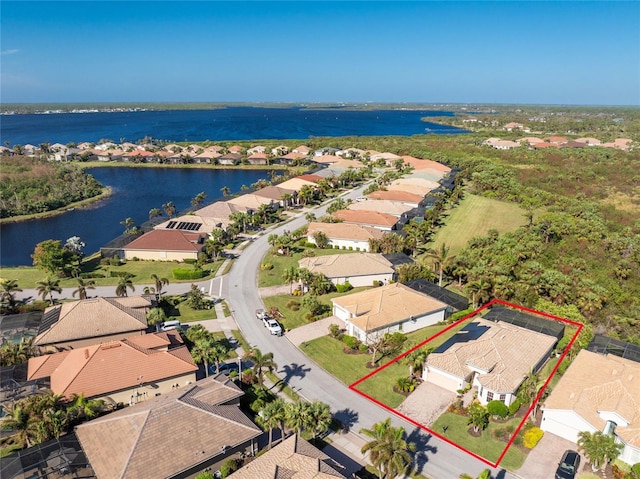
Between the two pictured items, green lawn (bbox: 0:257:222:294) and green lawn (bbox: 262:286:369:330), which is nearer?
green lawn (bbox: 262:286:369:330)

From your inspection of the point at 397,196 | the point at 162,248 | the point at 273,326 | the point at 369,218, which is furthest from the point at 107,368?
the point at 397,196

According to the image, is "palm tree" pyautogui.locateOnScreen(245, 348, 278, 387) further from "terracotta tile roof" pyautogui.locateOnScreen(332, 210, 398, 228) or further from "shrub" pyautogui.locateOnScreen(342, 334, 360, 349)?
"terracotta tile roof" pyautogui.locateOnScreen(332, 210, 398, 228)

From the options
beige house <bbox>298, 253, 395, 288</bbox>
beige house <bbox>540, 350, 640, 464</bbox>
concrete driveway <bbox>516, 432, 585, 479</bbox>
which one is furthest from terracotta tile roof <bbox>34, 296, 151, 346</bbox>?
beige house <bbox>540, 350, 640, 464</bbox>

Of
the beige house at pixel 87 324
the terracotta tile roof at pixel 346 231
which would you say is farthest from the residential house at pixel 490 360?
the terracotta tile roof at pixel 346 231

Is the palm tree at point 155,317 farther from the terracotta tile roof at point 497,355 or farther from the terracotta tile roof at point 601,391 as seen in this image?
the terracotta tile roof at point 601,391

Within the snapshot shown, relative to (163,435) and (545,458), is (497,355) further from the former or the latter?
(163,435)
